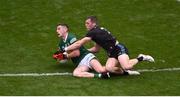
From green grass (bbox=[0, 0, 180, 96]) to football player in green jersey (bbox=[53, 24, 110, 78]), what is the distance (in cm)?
20

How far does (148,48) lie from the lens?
13.9 meters

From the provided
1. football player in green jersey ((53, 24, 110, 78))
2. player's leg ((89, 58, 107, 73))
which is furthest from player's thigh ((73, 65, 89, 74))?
player's leg ((89, 58, 107, 73))

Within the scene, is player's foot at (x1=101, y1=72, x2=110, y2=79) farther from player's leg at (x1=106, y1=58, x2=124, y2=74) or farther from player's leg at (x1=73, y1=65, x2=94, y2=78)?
player's leg at (x1=73, y1=65, x2=94, y2=78)

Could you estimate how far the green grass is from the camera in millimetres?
10461

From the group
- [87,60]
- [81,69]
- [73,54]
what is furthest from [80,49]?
[81,69]

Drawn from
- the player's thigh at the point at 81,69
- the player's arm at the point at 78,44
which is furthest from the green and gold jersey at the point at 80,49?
the player's arm at the point at 78,44

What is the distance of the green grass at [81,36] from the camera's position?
10.5 metres

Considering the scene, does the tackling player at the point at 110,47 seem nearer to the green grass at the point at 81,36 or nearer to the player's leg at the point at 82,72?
the green grass at the point at 81,36

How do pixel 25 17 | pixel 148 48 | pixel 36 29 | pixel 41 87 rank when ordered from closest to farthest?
pixel 41 87 → pixel 148 48 → pixel 36 29 → pixel 25 17

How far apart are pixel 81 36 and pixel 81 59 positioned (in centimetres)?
379

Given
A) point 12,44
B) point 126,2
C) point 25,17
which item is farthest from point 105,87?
point 126,2

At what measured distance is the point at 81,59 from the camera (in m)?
11.5

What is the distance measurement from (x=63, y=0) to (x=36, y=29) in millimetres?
3573

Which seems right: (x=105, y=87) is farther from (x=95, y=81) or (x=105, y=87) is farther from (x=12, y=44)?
(x=12, y=44)
